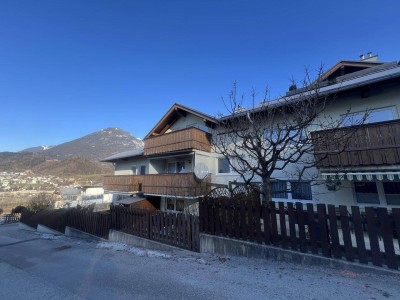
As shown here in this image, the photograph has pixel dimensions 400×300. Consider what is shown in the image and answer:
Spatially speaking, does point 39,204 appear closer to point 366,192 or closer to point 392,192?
point 366,192

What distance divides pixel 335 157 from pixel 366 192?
2.78 meters

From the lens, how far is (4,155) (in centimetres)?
11375

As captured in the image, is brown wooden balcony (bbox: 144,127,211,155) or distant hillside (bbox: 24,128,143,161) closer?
brown wooden balcony (bbox: 144,127,211,155)

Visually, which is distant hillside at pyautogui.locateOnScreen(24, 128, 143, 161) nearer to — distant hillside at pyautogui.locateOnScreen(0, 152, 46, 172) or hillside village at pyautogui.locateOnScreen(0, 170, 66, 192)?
distant hillside at pyautogui.locateOnScreen(0, 152, 46, 172)

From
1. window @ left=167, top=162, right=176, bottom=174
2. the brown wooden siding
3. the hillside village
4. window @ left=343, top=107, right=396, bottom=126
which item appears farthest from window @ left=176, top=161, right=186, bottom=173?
the hillside village

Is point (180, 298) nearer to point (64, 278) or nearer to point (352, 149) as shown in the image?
point (64, 278)

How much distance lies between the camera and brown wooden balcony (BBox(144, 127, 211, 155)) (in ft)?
54.0

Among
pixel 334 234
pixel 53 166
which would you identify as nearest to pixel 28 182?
pixel 53 166

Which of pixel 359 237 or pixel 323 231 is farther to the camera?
pixel 323 231

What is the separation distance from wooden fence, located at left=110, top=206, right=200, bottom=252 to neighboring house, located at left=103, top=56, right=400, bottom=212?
3620 millimetres

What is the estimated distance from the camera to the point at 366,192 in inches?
418

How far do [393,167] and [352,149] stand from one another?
1630 millimetres

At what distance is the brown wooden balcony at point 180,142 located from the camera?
1647cm

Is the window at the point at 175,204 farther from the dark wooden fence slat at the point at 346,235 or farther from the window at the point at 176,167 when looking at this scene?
the dark wooden fence slat at the point at 346,235
